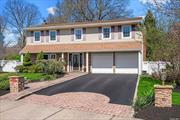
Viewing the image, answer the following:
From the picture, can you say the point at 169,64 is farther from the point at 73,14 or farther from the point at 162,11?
the point at 73,14

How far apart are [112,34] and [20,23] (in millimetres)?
29870

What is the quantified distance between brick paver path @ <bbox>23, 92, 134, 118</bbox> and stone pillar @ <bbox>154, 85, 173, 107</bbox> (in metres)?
1.17

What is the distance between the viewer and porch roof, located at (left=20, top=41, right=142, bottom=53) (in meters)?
26.5

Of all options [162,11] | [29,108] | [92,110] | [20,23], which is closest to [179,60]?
[162,11]

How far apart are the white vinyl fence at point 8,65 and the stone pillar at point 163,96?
23572 mm

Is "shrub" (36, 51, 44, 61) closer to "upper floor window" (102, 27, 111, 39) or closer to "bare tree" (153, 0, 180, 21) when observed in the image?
"upper floor window" (102, 27, 111, 39)

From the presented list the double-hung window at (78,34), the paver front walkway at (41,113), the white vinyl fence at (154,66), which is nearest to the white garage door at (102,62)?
the double-hung window at (78,34)

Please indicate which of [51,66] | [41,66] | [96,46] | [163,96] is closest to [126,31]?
[96,46]

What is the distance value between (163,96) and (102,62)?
1801cm

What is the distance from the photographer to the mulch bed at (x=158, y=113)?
9391mm

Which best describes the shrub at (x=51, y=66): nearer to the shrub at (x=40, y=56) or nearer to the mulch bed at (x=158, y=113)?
the shrub at (x=40, y=56)

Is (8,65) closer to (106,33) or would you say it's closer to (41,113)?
(106,33)

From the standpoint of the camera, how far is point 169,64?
19.4m

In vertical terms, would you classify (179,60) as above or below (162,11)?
below
